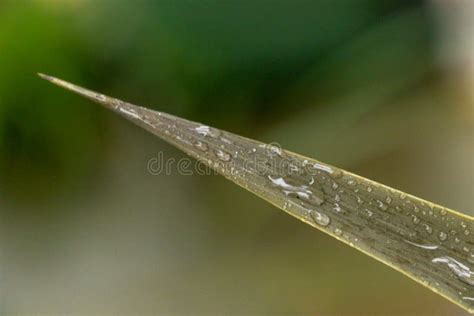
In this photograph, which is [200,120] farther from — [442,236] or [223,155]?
[442,236]

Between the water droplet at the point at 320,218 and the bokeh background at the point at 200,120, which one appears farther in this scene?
the bokeh background at the point at 200,120

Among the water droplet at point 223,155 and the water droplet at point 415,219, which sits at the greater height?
the water droplet at point 223,155

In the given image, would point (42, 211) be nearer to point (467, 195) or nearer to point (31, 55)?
point (31, 55)

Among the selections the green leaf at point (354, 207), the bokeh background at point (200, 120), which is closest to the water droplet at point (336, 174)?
the green leaf at point (354, 207)

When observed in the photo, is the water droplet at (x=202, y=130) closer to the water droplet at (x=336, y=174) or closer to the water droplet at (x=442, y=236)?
the water droplet at (x=336, y=174)

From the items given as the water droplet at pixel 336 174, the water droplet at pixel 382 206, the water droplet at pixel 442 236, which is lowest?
the water droplet at pixel 442 236

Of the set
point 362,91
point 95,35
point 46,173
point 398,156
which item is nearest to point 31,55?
Result: point 95,35

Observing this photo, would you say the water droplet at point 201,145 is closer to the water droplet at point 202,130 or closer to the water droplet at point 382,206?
the water droplet at point 202,130
